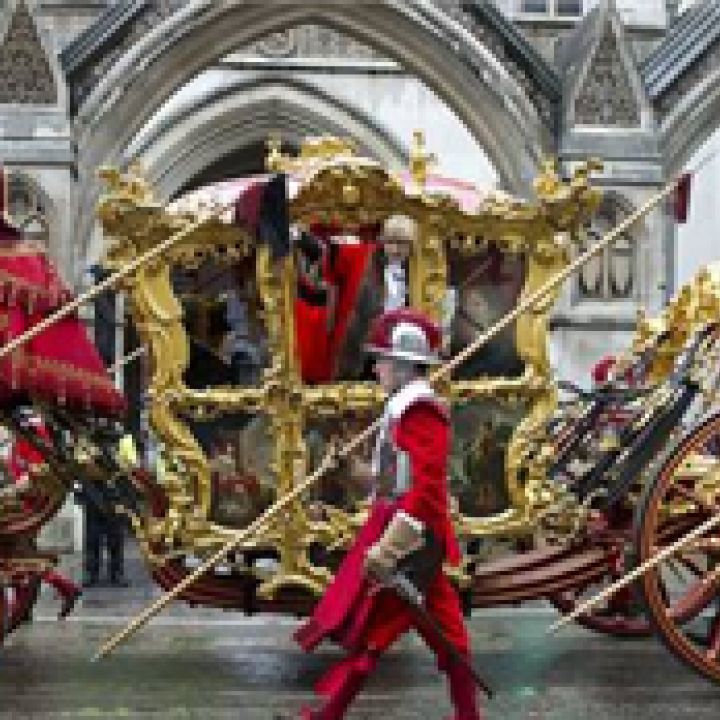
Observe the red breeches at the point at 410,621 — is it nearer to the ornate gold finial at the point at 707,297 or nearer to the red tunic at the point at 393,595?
the red tunic at the point at 393,595

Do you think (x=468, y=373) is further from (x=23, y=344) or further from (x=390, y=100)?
(x=390, y=100)

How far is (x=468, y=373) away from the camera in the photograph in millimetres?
8031

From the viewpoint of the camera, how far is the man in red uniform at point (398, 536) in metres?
6.18

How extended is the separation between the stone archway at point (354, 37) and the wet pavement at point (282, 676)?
7.58 m

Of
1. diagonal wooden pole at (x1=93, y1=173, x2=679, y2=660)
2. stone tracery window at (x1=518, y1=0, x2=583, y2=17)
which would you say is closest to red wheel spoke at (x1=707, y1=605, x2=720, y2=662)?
diagonal wooden pole at (x1=93, y1=173, x2=679, y2=660)

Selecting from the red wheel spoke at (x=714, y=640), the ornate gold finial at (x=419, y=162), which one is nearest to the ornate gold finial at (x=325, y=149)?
the ornate gold finial at (x=419, y=162)

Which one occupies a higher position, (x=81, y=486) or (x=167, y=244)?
(x=167, y=244)

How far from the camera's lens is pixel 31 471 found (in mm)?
8438

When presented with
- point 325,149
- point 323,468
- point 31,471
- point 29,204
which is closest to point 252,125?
point 29,204

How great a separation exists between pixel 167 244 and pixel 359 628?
6.02 feet

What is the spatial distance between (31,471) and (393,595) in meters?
2.76

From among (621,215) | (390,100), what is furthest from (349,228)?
(390,100)

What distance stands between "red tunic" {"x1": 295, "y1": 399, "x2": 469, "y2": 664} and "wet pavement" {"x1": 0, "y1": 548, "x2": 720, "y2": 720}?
67 centimetres

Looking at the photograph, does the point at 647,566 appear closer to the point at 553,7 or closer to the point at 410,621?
the point at 410,621
